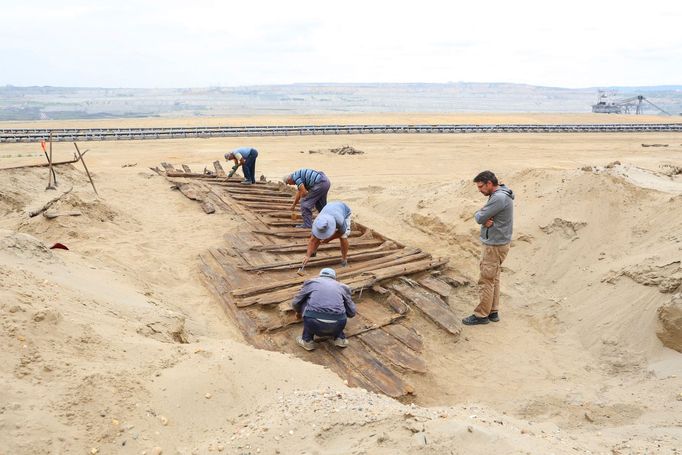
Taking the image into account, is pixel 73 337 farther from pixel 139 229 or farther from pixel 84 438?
pixel 139 229

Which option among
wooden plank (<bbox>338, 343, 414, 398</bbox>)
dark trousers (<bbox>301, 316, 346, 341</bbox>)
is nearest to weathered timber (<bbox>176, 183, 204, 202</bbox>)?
dark trousers (<bbox>301, 316, 346, 341</bbox>)

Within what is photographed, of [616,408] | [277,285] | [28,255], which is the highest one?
[28,255]

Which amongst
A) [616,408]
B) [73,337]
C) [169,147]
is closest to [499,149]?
[169,147]

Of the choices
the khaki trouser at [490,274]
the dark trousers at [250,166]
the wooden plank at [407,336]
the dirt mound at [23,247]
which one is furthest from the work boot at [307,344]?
the dark trousers at [250,166]

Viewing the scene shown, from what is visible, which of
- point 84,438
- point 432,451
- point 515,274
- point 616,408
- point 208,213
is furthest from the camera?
point 208,213

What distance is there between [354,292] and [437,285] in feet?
4.61

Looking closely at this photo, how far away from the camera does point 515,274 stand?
8.97 m

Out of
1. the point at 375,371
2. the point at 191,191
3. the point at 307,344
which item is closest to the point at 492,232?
the point at 375,371

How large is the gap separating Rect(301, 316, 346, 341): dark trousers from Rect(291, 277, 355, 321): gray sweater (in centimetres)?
6

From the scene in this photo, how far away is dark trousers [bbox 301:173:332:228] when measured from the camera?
9.38 m

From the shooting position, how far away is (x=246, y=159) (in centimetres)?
1323

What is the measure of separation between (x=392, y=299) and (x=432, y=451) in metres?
3.96

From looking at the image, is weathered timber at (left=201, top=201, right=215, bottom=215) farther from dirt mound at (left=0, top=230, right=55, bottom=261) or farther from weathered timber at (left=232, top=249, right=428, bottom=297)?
dirt mound at (left=0, top=230, right=55, bottom=261)

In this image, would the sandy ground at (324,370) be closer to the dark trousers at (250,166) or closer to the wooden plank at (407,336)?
the wooden plank at (407,336)
